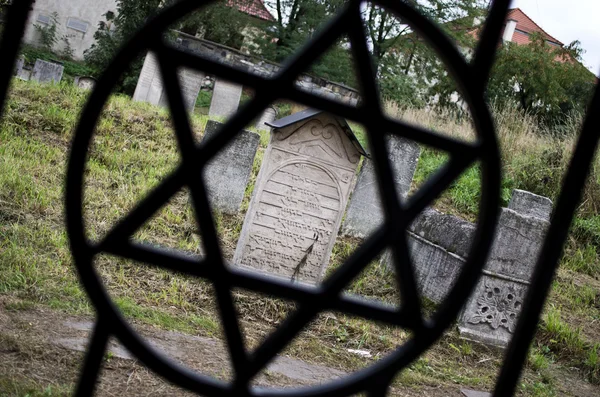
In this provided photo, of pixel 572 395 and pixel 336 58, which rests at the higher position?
pixel 336 58

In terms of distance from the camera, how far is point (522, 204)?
7.89m

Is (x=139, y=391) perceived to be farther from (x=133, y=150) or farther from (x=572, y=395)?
(x=133, y=150)

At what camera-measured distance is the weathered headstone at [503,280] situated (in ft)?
20.2

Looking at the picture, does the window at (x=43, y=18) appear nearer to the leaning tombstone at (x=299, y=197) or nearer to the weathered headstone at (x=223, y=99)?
the weathered headstone at (x=223, y=99)

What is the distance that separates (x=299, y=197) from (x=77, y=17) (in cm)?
2561

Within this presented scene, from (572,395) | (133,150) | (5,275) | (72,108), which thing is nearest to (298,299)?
(5,275)

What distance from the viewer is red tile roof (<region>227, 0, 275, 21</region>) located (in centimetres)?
2784

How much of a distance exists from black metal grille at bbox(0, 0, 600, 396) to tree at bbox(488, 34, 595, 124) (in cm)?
2259

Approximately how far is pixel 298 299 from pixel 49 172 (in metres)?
6.94

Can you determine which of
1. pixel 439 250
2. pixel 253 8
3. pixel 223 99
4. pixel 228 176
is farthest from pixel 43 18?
pixel 439 250

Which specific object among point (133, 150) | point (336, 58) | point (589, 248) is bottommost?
point (133, 150)

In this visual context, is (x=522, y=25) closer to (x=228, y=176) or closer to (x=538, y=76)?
(x=538, y=76)

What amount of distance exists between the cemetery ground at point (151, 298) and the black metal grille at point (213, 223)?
2100 mm

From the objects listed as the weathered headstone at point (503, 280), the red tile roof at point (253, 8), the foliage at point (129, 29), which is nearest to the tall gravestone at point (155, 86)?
the foliage at point (129, 29)
